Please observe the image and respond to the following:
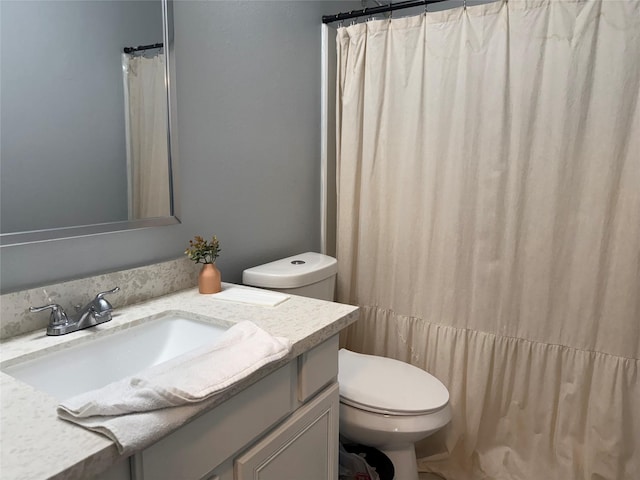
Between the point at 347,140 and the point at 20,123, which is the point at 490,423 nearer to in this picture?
the point at 347,140

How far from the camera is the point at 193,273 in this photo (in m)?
1.39

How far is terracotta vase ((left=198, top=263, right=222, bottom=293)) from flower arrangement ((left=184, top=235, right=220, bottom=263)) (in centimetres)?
2

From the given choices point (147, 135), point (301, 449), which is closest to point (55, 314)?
point (147, 135)

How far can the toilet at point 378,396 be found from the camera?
1.43 meters

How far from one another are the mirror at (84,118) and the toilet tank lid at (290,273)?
0.36 metres

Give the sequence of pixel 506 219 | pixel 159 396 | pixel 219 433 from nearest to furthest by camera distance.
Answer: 1. pixel 159 396
2. pixel 219 433
3. pixel 506 219

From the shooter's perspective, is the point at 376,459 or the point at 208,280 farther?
the point at 376,459

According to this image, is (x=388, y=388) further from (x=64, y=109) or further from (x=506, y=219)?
(x=64, y=109)

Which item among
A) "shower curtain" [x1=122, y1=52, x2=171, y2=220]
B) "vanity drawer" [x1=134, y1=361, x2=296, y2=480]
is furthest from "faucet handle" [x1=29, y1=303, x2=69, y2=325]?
"vanity drawer" [x1=134, y1=361, x2=296, y2=480]

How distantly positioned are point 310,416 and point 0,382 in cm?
66

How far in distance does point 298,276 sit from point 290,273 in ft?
0.10

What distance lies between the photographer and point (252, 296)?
1279mm

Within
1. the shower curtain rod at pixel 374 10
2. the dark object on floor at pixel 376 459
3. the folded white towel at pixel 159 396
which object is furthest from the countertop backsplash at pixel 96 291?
the shower curtain rod at pixel 374 10

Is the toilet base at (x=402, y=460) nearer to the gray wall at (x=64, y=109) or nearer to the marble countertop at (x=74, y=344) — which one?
the marble countertop at (x=74, y=344)
